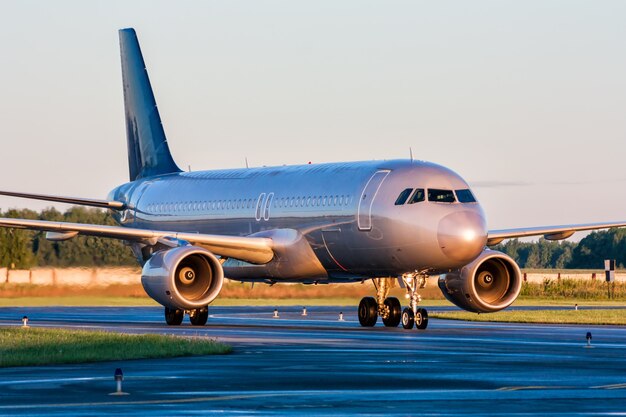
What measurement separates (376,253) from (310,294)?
1330cm

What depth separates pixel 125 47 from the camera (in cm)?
5259

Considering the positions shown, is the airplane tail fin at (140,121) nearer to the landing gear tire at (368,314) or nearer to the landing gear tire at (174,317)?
the landing gear tire at (174,317)

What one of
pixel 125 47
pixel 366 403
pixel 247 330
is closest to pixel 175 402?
pixel 366 403

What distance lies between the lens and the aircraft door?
123ft

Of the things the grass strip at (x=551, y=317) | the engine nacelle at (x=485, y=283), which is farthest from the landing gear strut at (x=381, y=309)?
the grass strip at (x=551, y=317)

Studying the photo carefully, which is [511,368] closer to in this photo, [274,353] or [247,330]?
[274,353]

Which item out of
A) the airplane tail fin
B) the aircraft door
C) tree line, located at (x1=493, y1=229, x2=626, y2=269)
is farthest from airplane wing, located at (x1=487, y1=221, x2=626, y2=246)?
tree line, located at (x1=493, y1=229, x2=626, y2=269)

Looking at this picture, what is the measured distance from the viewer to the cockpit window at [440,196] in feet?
120

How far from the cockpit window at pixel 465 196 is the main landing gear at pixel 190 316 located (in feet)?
26.4

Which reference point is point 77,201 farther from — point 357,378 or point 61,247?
point 357,378

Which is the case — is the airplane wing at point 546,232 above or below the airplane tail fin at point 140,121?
below

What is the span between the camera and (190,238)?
40.2 meters

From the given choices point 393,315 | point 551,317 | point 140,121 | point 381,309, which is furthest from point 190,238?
point 140,121

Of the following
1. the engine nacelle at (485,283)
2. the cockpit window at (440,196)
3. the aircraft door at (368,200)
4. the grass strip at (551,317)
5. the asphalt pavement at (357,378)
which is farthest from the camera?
the grass strip at (551,317)
